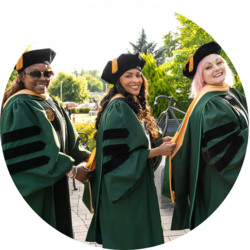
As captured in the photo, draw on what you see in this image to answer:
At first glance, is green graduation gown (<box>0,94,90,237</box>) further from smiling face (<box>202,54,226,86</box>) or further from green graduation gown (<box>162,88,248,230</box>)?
smiling face (<box>202,54,226,86</box>)

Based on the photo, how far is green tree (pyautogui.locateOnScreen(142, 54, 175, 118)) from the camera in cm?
416

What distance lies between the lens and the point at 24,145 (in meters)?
2.07

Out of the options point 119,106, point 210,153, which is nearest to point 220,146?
point 210,153

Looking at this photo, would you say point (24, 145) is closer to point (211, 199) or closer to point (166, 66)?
point (211, 199)

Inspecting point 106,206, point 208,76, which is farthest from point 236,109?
point 106,206

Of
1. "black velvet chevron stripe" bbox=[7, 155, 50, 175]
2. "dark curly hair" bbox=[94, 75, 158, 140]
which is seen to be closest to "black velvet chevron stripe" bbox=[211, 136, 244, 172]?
"dark curly hair" bbox=[94, 75, 158, 140]

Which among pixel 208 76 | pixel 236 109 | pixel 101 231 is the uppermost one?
pixel 208 76

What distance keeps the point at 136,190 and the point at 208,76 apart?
127cm

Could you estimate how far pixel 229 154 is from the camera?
2021 millimetres

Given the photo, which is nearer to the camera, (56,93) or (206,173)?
(206,173)

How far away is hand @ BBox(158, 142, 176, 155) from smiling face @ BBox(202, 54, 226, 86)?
698 mm

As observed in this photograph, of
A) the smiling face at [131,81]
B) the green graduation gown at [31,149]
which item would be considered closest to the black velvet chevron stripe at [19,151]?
the green graduation gown at [31,149]

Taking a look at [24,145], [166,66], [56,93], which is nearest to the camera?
[24,145]

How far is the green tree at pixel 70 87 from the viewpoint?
307 centimetres
